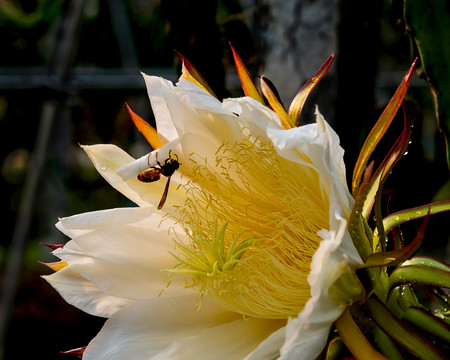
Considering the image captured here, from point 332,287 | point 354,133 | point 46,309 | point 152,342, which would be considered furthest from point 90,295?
point 46,309

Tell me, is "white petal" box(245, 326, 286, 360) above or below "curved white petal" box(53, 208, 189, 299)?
below

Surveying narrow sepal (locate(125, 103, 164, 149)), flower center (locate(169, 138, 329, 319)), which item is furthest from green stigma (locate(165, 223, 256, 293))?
narrow sepal (locate(125, 103, 164, 149))

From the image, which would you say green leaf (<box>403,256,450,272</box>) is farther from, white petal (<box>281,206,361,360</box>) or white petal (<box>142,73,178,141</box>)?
white petal (<box>142,73,178,141</box>)

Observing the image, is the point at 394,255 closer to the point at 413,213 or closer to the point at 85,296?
the point at 413,213

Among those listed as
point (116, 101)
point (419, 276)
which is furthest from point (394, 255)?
point (116, 101)

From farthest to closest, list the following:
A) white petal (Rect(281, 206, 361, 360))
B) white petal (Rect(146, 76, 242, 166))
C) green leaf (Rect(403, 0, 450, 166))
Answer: green leaf (Rect(403, 0, 450, 166)) < white petal (Rect(146, 76, 242, 166)) < white petal (Rect(281, 206, 361, 360))

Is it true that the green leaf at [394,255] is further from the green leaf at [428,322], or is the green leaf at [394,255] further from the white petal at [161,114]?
Answer: the white petal at [161,114]

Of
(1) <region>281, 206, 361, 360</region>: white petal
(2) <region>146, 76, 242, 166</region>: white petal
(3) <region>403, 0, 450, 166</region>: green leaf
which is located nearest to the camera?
(1) <region>281, 206, 361, 360</region>: white petal
